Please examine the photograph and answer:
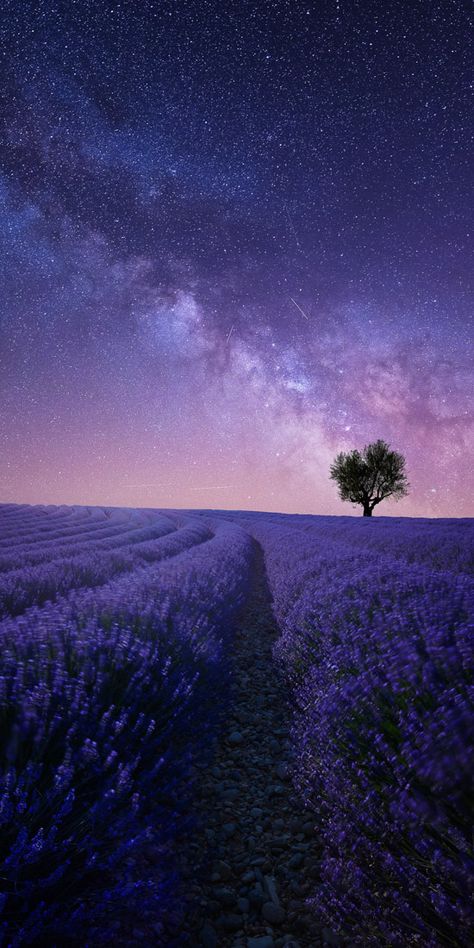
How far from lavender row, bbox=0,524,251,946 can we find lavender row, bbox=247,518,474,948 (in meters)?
0.78

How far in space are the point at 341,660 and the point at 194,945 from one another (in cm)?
135

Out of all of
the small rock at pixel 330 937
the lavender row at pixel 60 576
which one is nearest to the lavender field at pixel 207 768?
the small rock at pixel 330 937

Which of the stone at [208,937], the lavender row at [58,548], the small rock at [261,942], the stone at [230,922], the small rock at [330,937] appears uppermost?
the lavender row at [58,548]

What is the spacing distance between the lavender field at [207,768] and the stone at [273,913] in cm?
4

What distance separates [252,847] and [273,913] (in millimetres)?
417

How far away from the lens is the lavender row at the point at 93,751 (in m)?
1.53

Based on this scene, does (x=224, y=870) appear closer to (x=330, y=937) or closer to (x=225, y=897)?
(x=225, y=897)

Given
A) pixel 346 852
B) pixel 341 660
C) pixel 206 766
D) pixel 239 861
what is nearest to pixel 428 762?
pixel 346 852

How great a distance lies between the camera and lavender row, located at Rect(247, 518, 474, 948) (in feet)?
4.41

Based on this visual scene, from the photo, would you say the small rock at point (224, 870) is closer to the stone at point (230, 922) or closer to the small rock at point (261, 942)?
the stone at point (230, 922)

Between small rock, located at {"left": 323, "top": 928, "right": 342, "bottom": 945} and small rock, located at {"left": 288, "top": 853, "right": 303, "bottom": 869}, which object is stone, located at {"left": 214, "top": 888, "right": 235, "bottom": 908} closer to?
small rock, located at {"left": 288, "top": 853, "right": 303, "bottom": 869}

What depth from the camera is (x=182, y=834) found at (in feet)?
7.67

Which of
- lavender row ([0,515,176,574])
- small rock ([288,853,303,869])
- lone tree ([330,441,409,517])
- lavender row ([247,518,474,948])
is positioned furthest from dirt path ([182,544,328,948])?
lone tree ([330,441,409,517])

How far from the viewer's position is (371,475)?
102 feet
